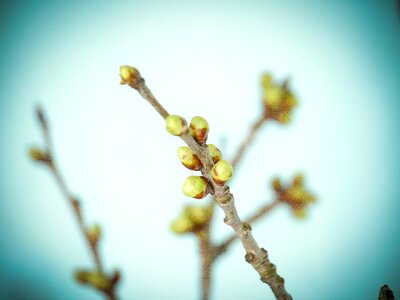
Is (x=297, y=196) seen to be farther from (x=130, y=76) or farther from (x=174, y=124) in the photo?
Answer: (x=130, y=76)

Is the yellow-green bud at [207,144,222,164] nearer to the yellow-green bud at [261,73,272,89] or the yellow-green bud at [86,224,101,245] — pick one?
the yellow-green bud at [261,73,272,89]

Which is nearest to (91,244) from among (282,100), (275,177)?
(275,177)

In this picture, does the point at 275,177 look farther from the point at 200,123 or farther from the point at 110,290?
the point at 110,290

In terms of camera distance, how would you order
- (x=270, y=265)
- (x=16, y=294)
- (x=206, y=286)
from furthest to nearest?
(x=16, y=294), (x=206, y=286), (x=270, y=265)

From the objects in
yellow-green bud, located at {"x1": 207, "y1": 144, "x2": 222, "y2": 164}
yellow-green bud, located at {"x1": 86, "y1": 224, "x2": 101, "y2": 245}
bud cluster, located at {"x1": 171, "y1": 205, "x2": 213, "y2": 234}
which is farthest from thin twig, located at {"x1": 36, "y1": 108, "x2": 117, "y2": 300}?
yellow-green bud, located at {"x1": 207, "y1": 144, "x2": 222, "y2": 164}

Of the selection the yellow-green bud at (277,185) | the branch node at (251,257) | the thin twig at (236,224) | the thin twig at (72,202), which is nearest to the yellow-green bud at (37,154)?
the thin twig at (72,202)
